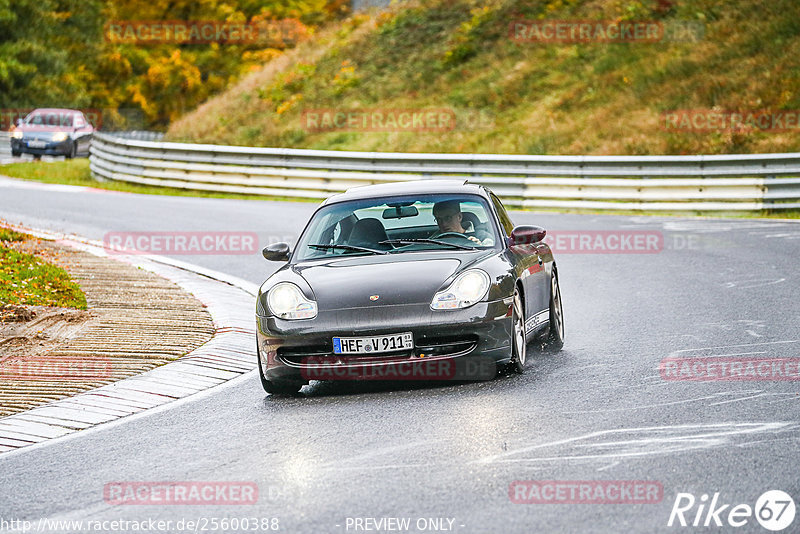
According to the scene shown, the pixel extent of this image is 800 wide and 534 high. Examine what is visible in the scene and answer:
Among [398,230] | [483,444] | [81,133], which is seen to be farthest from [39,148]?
[483,444]

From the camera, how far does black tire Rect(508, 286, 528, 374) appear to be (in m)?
8.45

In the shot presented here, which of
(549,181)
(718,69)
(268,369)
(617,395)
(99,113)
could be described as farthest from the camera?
(99,113)

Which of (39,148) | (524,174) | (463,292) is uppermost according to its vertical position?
(39,148)

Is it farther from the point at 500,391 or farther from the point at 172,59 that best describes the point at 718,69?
the point at 172,59

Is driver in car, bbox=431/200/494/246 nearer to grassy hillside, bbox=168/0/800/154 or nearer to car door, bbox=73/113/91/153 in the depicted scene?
grassy hillside, bbox=168/0/800/154

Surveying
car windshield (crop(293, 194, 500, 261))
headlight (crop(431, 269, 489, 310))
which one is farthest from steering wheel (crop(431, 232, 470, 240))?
headlight (crop(431, 269, 489, 310))

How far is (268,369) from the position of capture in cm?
838

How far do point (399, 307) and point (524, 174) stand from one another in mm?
16073

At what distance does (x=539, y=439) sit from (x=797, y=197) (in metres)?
15.8

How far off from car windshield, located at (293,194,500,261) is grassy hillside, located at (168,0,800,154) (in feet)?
59.7

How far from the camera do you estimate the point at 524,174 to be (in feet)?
78.4

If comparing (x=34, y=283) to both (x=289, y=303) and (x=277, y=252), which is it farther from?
(x=289, y=303)

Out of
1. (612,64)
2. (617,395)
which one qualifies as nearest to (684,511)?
(617,395)

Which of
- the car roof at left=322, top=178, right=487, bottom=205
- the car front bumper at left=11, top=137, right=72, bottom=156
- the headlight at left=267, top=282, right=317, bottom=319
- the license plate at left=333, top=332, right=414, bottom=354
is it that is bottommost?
the license plate at left=333, top=332, right=414, bottom=354
